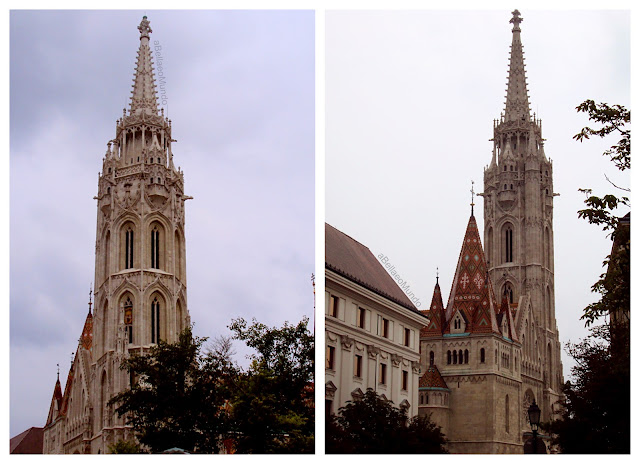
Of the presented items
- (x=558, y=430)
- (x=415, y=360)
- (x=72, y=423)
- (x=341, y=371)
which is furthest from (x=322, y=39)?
(x=72, y=423)

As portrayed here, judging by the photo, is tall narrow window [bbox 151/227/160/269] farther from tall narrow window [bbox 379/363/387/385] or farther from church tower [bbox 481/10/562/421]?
tall narrow window [bbox 379/363/387/385]

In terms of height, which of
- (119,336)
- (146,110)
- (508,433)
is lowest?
(508,433)

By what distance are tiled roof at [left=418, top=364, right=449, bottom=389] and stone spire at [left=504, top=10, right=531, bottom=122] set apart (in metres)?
30.5

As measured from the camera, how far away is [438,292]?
83375 mm

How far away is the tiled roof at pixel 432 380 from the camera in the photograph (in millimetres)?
77375

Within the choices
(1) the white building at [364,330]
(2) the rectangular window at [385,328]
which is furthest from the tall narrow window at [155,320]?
(2) the rectangular window at [385,328]

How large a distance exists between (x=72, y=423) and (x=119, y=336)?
8.20m

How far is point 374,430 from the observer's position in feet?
102

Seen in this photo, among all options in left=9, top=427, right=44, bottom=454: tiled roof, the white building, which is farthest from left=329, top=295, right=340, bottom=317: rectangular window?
left=9, top=427, right=44, bottom=454: tiled roof

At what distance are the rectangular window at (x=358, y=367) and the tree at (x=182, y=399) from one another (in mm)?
4430

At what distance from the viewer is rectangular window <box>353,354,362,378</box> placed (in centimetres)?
3556

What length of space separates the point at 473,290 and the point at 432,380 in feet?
29.3

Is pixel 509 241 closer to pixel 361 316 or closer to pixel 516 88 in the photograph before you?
pixel 516 88

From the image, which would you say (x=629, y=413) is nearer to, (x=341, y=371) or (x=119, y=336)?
(x=341, y=371)
